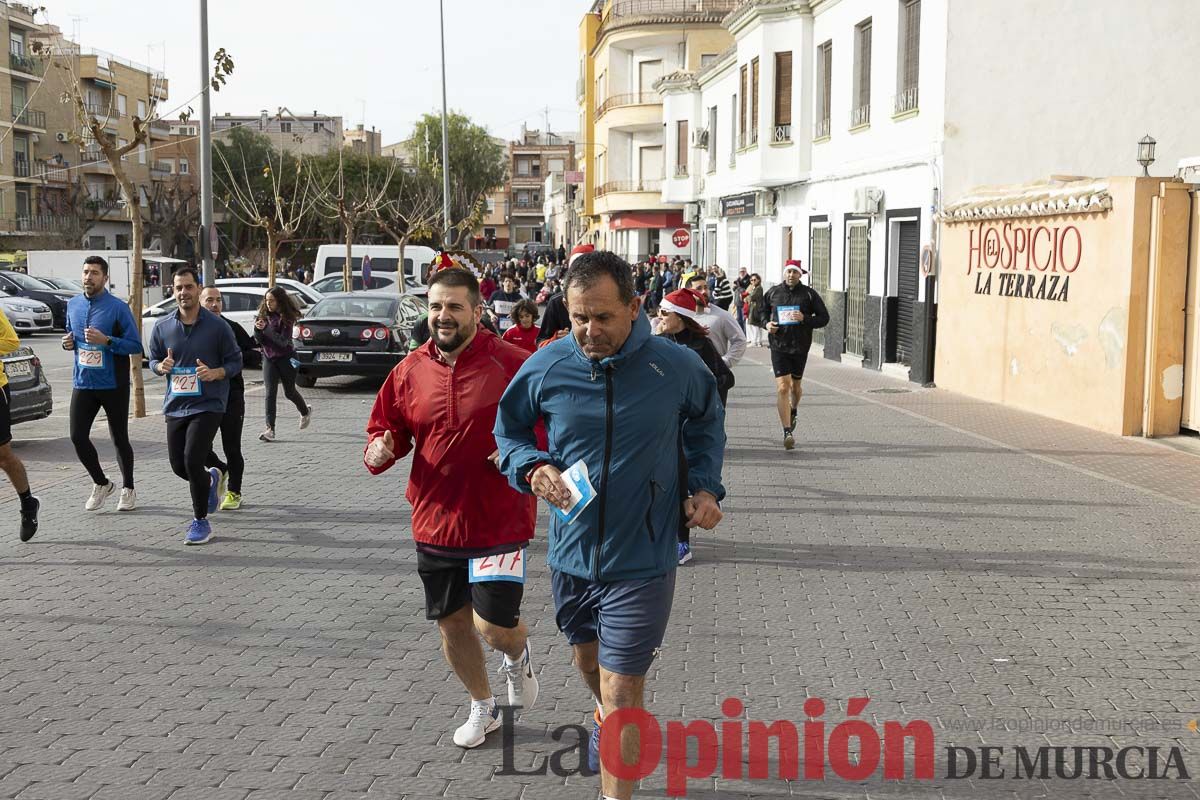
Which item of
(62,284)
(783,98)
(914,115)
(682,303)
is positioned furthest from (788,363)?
(62,284)

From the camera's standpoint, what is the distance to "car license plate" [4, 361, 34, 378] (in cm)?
1400

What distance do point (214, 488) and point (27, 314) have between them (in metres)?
24.9

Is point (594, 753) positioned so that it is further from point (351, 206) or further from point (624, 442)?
point (351, 206)

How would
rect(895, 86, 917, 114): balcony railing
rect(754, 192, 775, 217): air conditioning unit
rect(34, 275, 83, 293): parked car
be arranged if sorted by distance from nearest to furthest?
rect(895, 86, 917, 114): balcony railing
rect(754, 192, 775, 217): air conditioning unit
rect(34, 275, 83, 293): parked car

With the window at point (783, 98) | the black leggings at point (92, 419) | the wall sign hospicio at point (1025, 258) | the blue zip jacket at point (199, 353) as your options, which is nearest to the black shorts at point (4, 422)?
the black leggings at point (92, 419)

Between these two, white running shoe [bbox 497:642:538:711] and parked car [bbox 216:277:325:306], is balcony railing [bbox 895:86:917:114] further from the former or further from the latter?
white running shoe [bbox 497:642:538:711]

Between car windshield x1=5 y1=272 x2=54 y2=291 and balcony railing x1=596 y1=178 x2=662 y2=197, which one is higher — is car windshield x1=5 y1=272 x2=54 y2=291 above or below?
below

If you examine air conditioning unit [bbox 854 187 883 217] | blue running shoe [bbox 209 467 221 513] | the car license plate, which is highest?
air conditioning unit [bbox 854 187 883 217]

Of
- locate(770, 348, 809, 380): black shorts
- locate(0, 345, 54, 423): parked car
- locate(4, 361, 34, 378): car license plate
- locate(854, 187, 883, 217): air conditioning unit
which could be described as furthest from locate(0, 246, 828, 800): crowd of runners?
locate(854, 187, 883, 217): air conditioning unit

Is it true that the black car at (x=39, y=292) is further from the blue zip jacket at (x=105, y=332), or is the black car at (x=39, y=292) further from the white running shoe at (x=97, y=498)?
the blue zip jacket at (x=105, y=332)

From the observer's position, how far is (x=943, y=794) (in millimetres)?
4527

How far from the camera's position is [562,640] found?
6.47m

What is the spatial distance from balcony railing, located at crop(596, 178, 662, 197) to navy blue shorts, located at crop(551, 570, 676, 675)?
54143 millimetres

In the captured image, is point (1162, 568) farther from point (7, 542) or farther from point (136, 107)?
point (136, 107)
